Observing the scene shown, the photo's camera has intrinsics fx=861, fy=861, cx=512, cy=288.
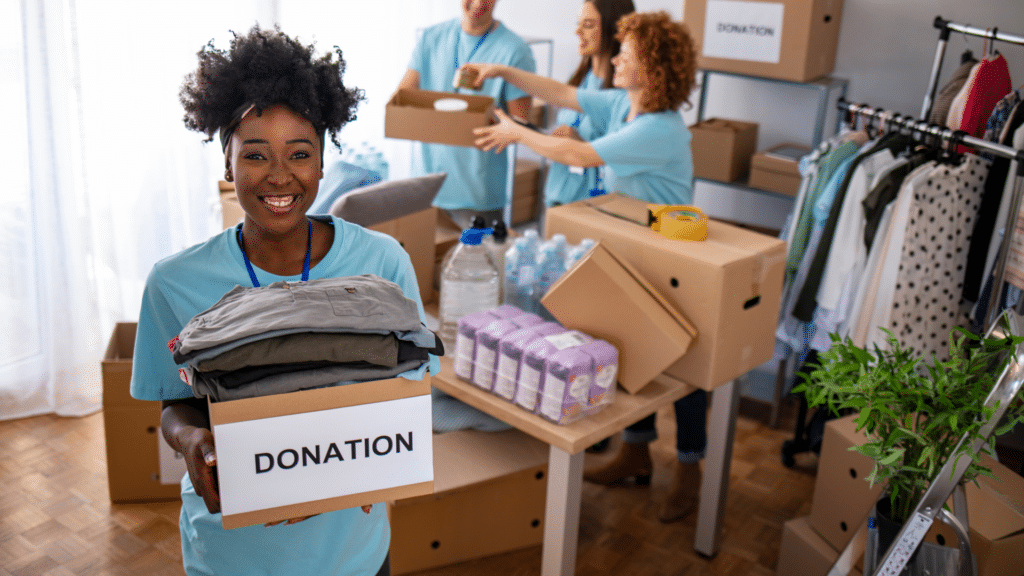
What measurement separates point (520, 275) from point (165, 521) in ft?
4.51

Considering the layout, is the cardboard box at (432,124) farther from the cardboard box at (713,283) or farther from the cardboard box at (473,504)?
the cardboard box at (473,504)

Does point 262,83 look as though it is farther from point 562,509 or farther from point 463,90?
point 463,90

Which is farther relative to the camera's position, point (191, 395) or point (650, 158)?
point (650, 158)

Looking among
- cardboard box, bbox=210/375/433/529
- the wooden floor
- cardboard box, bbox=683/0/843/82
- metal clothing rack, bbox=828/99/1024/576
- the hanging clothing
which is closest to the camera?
cardboard box, bbox=210/375/433/529

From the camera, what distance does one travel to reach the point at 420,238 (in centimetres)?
252

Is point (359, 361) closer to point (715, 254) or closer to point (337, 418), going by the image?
point (337, 418)

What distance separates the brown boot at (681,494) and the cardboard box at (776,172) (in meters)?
1.23

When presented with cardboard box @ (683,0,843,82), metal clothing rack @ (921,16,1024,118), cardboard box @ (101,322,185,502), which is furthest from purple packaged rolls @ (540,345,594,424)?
cardboard box @ (683,0,843,82)

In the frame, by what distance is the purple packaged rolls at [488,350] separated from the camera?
6.60ft

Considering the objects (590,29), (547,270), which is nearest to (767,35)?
(590,29)

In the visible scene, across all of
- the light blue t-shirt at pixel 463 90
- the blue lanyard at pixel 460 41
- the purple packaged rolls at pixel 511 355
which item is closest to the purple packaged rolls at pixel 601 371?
the purple packaged rolls at pixel 511 355

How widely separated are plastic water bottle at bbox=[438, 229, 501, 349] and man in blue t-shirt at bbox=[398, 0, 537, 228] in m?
1.09

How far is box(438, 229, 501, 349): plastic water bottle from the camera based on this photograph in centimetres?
225

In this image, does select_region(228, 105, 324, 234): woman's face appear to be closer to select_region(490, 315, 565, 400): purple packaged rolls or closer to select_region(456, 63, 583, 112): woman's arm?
select_region(490, 315, 565, 400): purple packaged rolls
